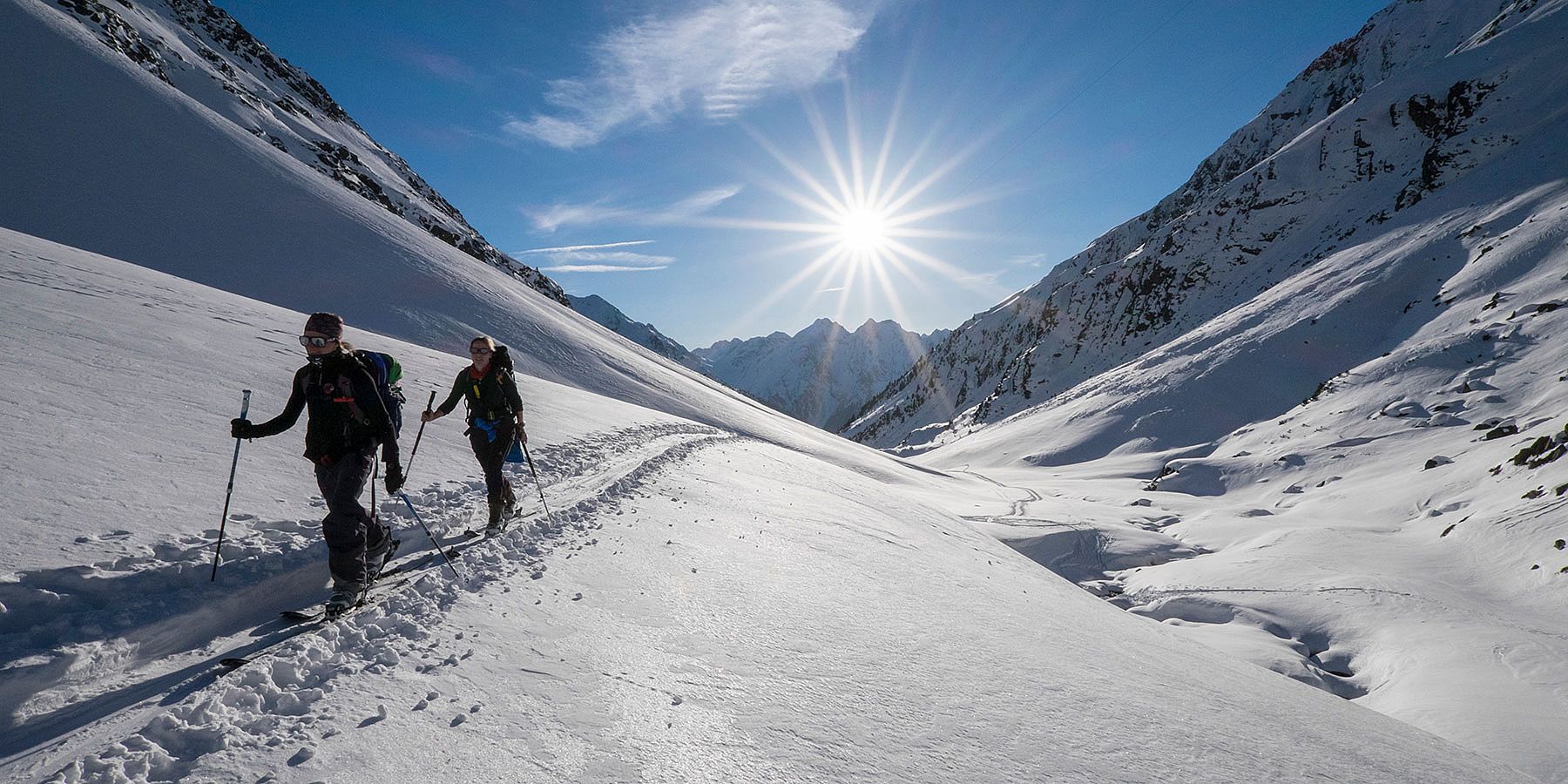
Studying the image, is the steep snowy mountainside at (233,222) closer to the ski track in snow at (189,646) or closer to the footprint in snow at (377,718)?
the ski track in snow at (189,646)

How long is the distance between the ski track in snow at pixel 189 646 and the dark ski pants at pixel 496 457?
3.70 feet

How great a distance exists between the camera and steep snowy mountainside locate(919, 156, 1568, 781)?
9539 millimetres

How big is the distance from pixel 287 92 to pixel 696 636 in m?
109

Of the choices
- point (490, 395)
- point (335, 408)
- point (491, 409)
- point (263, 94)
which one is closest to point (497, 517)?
point (491, 409)

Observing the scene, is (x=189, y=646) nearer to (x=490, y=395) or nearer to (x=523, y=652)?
(x=523, y=652)

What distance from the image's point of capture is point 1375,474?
22484 millimetres

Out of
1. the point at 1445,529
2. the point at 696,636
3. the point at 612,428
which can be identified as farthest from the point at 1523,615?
the point at 612,428

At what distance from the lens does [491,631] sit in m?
4.16

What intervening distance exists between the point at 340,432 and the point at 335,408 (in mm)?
202

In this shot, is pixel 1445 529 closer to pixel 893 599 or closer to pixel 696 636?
pixel 893 599

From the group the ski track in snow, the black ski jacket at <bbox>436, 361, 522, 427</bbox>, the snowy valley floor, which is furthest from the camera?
the snowy valley floor

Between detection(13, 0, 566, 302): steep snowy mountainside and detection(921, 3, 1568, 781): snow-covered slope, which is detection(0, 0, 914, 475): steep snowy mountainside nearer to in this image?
detection(13, 0, 566, 302): steep snowy mountainside

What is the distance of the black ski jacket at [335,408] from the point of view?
4.66 metres

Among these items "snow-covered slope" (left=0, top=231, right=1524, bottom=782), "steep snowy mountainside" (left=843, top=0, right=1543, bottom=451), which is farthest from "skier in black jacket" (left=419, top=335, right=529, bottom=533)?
"steep snowy mountainside" (left=843, top=0, right=1543, bottom=451)
